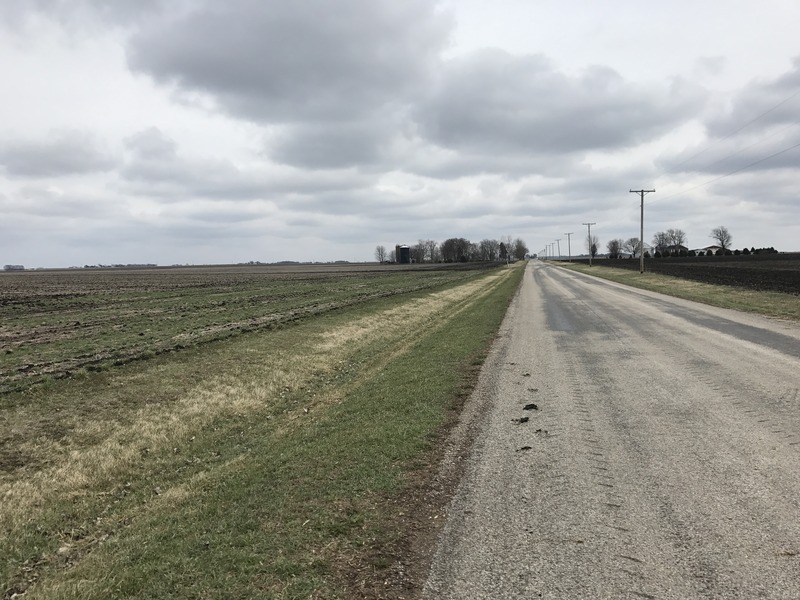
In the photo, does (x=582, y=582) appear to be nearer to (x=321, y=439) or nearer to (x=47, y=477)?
(x=321, y=439)

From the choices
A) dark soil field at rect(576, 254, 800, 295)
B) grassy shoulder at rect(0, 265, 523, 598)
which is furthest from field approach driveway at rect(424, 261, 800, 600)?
dark soil field at rect(576, 254, 800, 295)

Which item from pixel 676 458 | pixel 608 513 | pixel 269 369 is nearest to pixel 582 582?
pixel 608 513

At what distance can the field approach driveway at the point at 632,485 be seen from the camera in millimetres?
3516

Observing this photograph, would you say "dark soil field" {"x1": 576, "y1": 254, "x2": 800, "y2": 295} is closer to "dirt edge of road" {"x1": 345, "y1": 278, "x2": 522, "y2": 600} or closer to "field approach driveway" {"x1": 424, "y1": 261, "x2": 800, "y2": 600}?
"field approach driveway" {"x1": 424, "y1": 261, "x2": 800, "y2": 600}

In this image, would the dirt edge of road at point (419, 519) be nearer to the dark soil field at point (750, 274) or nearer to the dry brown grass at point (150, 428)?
the dry brown grass at point (150, 428)

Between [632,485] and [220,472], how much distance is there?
5008mm

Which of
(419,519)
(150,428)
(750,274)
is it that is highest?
(750,274)

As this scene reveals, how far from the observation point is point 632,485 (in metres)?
4.96

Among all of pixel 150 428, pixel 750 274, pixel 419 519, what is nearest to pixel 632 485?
pixel 419 519

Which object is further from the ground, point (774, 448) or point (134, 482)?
point (774, 448)

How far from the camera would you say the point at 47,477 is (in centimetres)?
691

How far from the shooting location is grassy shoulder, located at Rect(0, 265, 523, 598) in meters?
4.07

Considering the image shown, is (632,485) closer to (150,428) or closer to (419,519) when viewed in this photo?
(419,519)

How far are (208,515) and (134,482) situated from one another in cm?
254
